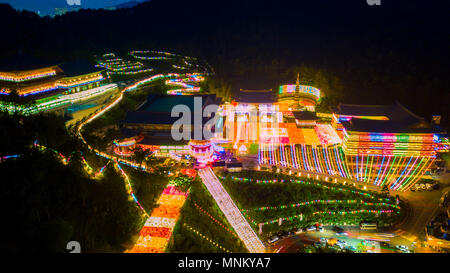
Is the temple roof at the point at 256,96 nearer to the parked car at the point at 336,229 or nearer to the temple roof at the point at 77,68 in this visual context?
the temple roof at the point at 77,68

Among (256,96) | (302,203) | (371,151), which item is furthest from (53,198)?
(256,96)

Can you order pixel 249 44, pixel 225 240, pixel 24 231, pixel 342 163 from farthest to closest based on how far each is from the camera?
pixel 249 44 < pixel 342 163 < pixel 225 240 < pixel 24 231

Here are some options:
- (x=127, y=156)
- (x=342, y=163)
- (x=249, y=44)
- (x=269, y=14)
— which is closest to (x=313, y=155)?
(x=342, y=163)

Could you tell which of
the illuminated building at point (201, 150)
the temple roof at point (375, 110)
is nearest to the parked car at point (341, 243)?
the illuminated building at point (201, 150)

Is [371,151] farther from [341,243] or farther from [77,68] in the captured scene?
[77,68]
